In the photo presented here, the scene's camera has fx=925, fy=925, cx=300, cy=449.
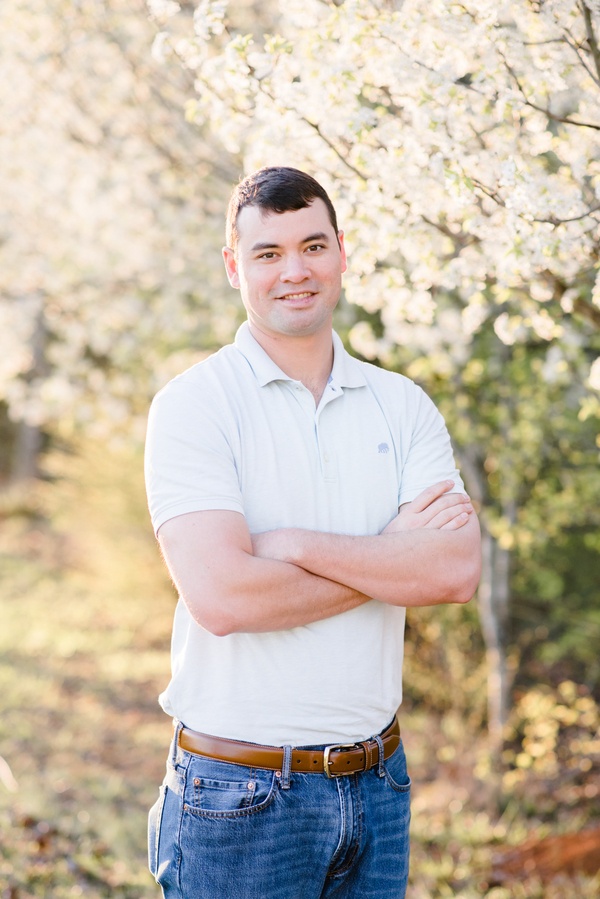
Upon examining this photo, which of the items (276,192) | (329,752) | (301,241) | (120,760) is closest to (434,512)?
(329,752)

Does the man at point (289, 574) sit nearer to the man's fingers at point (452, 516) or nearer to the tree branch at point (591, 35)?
the man's fingers at point (452, 516)

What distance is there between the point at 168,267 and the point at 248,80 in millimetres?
3859

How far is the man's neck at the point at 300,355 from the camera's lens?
223 centimetres

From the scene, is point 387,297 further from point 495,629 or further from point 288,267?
point 495,629

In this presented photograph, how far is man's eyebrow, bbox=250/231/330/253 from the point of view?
2152 millimetres

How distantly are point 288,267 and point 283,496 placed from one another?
1.74ft

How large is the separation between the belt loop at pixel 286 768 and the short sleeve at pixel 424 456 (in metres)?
0.64

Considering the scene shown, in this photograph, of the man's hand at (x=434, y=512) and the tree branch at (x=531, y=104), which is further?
the tree branch at (x=531, y=104)

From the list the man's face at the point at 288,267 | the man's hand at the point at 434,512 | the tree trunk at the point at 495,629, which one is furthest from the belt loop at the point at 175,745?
the tree trunk at the point at 495,629

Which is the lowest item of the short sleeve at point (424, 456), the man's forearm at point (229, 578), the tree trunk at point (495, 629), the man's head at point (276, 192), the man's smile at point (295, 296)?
the tree trunk at point (495, 629)

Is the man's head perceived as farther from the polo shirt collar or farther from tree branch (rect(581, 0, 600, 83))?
tree branch (rect(581, 0, 600, 83))

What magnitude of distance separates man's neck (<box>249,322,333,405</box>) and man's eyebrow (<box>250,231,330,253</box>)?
193 millimetres

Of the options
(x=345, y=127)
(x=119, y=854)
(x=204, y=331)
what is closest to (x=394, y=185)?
(x=345, y=127)

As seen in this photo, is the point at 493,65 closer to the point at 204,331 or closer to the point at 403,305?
the point at 403,305
